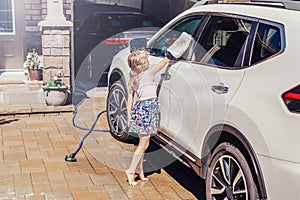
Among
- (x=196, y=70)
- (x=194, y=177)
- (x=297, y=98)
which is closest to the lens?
(x=297, y=98)

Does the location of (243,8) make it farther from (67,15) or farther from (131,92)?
(67,15)

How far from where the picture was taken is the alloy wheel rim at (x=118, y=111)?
603 centimetres

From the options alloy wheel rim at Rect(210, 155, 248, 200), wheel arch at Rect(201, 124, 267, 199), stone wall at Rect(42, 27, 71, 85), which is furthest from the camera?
stone wall at Rect(42, 27, 71, 85)

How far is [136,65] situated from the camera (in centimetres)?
456

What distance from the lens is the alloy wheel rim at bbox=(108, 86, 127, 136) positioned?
6027mm

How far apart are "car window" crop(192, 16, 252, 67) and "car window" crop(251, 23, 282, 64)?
16 centimetres

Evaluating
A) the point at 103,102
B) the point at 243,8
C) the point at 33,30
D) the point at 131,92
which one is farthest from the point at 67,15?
the point at 243,8

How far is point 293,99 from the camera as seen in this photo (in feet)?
9.95

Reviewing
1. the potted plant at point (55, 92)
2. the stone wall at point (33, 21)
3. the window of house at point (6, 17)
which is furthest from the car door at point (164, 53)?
the window of house at point (6, 17)

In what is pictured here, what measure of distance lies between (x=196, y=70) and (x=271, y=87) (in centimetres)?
115

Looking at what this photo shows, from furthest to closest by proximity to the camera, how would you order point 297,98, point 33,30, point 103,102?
point 33,30
point 103,102
point 297,98

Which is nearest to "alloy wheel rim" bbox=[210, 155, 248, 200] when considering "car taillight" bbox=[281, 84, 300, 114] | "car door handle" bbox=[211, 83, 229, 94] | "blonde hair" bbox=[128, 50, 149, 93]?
"car door handle" bbox=[211, 83, 229, 94]

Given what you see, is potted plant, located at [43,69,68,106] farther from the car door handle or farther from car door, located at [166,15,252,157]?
the car door handle

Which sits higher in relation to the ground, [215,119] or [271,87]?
[271,87]
